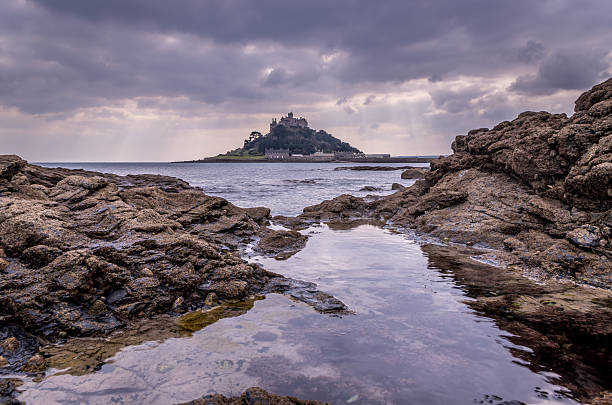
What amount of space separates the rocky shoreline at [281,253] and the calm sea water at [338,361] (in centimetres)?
48

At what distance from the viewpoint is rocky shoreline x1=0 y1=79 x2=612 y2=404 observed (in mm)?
6188

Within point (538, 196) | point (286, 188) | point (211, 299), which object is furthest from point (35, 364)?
point (286, 188)

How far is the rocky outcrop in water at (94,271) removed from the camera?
6262 mm

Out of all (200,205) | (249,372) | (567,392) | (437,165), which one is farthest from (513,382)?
(437,165)

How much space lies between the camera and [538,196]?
14.6 m

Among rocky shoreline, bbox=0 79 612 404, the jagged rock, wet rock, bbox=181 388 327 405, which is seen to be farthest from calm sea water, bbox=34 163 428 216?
wet rock, bbox=181 388 327 405

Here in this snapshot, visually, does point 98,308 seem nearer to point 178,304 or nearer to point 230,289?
point 178,304

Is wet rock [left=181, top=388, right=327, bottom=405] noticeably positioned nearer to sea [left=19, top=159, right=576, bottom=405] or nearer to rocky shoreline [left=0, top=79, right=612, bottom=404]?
rocky shoreline [left=0, top=79, right=612, bottom=404]

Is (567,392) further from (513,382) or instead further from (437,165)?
(437,165)

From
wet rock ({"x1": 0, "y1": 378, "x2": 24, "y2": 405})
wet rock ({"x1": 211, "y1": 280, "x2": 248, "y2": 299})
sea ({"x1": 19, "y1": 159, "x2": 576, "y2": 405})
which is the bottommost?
sea ({"x1": 19, "y1": 159, "x2": 576, "y2": 405})

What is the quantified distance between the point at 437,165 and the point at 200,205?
15316 millimetres

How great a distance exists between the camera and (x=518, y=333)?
6.46 m

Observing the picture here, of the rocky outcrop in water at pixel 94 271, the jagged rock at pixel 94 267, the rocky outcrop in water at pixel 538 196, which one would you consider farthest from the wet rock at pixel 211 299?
the rocky outcrop in water at pixel 538 196

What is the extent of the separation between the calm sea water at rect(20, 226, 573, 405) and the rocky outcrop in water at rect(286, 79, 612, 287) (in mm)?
4451
